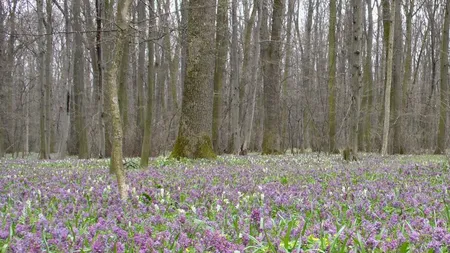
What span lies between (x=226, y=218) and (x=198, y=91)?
10459mm

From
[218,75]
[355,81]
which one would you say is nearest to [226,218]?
[355,81]

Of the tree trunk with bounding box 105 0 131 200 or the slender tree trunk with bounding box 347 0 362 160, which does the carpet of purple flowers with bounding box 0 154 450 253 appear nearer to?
the tree trunk with bounding box 105 0 131 200

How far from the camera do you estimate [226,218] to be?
442 cm

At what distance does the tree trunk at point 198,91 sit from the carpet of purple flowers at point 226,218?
624cm

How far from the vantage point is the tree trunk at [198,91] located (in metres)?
14.4

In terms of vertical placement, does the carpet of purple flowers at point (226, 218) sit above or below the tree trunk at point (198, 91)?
below

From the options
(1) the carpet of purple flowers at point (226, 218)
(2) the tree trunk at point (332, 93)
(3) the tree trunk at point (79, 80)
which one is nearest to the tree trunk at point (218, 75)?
(2) the tree trunk at point (332, 93)

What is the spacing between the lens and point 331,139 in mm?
22234

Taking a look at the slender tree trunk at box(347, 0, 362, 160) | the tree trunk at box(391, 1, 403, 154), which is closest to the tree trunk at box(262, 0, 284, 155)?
the slender tree trunk at box(347, 0, 362, 160)

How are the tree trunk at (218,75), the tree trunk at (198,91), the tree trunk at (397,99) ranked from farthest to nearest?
the tree trunk at (397,99), the tree trunk at (218,75), the tree trunk at (198,91)

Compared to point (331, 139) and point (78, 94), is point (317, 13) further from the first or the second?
point (78, 94)

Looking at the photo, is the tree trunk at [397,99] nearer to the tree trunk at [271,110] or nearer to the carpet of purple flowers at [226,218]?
the tree trunk at [271,110]

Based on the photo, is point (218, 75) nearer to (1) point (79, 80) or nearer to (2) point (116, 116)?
(1) point (79, 80)

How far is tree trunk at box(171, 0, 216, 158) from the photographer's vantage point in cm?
1445
